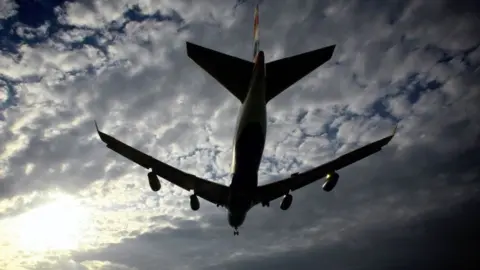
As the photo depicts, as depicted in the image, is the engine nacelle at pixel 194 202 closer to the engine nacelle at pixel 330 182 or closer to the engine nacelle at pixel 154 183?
the engine nacelle at pixel 154 183

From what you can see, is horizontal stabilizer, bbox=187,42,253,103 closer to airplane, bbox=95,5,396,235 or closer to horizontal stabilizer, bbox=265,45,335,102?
airplane, bbox=95,5,396,235

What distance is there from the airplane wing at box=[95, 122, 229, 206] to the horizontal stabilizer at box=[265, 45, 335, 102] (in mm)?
7110

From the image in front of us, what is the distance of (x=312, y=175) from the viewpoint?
A: 19.4m

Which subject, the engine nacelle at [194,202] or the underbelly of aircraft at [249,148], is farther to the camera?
the engine nacelle at [194,202]

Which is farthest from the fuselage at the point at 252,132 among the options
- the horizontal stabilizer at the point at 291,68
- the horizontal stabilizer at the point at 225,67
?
the horizontal stabilizer at the point at 225,67

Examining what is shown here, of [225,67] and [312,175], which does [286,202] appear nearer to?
[312,175]

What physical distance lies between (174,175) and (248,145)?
20.2ft

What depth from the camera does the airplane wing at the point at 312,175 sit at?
18.1 m

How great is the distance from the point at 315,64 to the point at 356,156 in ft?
22.8

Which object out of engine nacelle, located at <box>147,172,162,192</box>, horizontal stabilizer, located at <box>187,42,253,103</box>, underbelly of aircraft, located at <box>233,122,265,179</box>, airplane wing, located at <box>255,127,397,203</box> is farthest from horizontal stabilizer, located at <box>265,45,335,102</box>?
engine nacelle, located at <box>147,172,162,192</box>

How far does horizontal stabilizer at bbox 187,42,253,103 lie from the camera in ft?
48.6

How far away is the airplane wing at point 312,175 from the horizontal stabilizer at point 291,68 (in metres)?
6.01

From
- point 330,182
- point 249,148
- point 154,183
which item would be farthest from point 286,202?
point 154,183

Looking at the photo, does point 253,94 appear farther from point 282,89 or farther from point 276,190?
point 276,190
